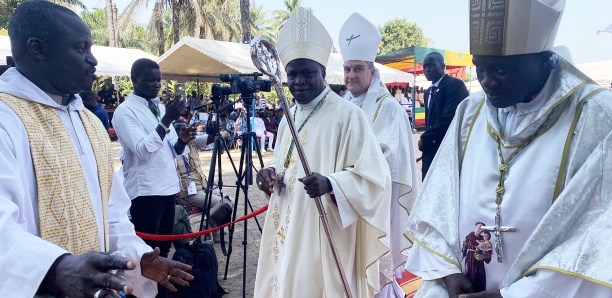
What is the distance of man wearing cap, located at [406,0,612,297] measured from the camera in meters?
1.38

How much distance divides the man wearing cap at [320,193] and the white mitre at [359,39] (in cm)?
92

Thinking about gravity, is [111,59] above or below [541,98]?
above

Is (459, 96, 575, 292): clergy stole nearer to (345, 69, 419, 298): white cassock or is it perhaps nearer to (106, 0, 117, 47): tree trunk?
(345, 69, 419, 298): white cassock

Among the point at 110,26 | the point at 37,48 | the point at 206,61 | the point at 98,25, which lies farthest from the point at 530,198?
the point at 98,25

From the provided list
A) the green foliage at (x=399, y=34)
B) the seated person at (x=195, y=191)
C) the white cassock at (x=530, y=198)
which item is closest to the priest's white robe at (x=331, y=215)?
the white cassock at (x=530, y=198)

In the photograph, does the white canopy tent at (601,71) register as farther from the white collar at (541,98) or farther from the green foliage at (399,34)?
the green foliage at (399,34)

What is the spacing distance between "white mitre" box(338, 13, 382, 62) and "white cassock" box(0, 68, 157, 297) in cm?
250

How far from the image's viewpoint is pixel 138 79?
3.92 metres

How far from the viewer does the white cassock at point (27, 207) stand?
1294 millimetres

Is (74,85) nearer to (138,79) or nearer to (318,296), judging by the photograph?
(318,296)

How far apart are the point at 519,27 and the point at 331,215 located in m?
1.64

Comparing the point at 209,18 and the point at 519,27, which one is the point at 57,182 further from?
the point at 209,18

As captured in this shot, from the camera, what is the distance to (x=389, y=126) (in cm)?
386

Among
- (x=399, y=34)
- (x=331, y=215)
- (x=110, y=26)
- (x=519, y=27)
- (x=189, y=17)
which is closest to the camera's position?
(x=519, y=27)
